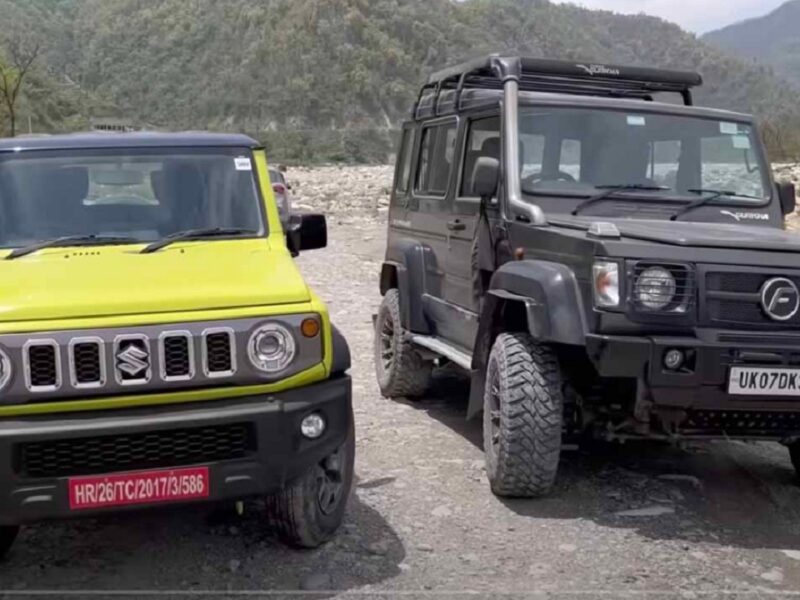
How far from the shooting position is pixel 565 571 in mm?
4434

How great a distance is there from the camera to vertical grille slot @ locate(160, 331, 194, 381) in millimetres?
3891

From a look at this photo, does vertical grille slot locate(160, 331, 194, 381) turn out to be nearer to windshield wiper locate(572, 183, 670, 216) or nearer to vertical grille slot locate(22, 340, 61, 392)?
vertical grille slot locate(22, 340, 61, 392)

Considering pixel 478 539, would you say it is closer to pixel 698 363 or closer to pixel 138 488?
pixel 698 363

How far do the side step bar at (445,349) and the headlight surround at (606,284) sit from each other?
1420 mm

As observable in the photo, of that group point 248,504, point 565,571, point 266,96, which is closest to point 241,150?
point 248,504

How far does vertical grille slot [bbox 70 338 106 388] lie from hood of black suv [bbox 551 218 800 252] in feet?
7.92

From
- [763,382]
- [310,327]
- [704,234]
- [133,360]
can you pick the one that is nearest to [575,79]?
[704,234]

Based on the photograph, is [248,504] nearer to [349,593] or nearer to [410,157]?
[349,593]

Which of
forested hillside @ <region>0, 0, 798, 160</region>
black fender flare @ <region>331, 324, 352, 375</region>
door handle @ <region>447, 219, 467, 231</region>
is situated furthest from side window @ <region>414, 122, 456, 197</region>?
forested hillside @ <region>0, 0, 798, 160</region>

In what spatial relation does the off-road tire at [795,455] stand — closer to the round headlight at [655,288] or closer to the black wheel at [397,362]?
the round headlight at [655,288]

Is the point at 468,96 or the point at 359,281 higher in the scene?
the point at 468,96

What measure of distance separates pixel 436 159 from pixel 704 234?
258 centimetres

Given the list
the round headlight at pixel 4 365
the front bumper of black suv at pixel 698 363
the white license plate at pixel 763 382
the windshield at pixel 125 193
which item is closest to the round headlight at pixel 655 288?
the front bumper of black suv at pixel 698 363

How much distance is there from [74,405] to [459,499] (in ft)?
7.18
